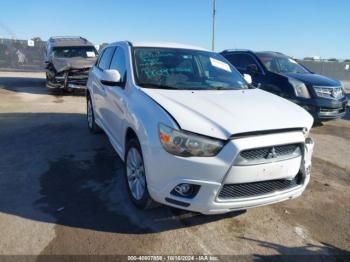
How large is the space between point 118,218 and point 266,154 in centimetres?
163

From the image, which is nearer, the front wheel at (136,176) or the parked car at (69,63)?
the front wheel at (136,176)

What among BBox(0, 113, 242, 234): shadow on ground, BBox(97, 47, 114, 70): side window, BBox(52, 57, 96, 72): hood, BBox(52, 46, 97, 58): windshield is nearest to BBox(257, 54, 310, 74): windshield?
BBox(97, 47, 114, 70): side window

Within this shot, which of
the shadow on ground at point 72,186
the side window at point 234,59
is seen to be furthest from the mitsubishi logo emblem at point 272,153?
the side window at point 234,59

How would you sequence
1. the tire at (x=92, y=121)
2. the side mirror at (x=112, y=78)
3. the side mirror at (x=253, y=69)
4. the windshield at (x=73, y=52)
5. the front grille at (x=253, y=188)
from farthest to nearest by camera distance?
the windshield at (x=73, y=52)
the side mirror at (x=253, y=69)
the tire at (x=92, y=121)
the side mirror at (x=112, y=78)
the front grille at (x=253, y=188)

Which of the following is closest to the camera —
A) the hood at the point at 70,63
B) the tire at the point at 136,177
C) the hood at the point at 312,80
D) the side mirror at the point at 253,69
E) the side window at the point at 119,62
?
the tire at the point at 136,177

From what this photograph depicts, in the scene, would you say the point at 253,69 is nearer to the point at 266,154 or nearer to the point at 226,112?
the point at 226,112

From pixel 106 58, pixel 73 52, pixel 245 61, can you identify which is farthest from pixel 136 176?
pixel 73 52

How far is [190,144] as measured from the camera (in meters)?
2.91

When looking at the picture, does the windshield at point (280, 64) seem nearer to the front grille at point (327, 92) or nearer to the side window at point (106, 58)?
the front grille at point (327, 92)

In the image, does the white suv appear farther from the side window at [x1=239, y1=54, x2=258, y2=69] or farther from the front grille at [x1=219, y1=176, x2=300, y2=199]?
the side window at [x1=239, y1=54, x2=258, y2=69]

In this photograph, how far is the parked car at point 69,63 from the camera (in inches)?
489

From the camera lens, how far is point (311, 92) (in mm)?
7703

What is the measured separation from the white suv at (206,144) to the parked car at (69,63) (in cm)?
880

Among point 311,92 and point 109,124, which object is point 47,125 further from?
point 311,92
